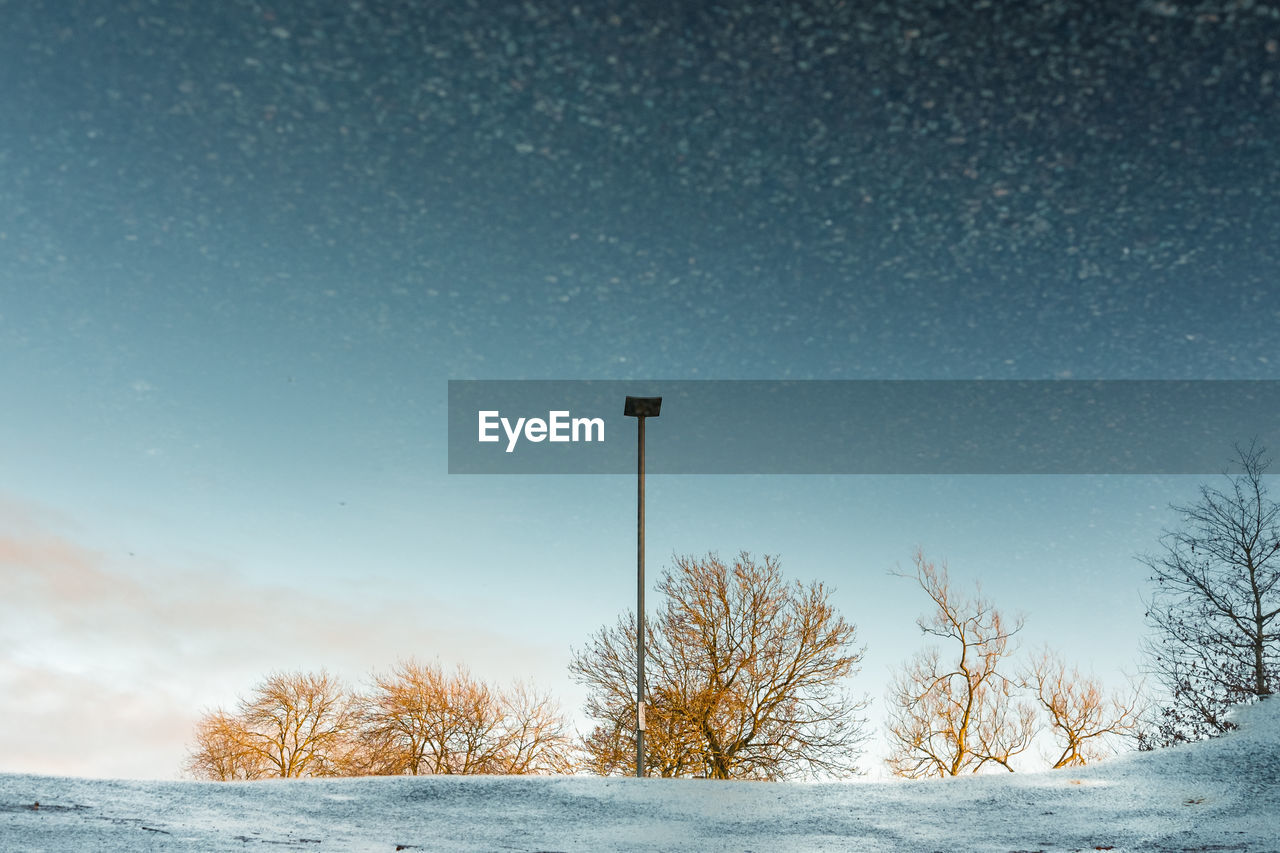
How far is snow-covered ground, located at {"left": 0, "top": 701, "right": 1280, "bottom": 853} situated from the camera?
5.75 m

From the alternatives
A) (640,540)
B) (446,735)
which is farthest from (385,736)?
(640,540)

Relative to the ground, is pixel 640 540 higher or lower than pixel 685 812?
higher

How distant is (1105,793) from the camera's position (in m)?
7.36

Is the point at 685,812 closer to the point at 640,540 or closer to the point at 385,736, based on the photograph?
the point at 640,540

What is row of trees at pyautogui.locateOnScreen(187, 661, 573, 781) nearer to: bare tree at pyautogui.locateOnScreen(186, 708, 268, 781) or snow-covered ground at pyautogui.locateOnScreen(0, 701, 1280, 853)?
bare tree at pyautogui.locateOnScreen(186, 708, 268, 781)

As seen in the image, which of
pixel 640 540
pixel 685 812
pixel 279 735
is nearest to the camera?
pixel 685 812

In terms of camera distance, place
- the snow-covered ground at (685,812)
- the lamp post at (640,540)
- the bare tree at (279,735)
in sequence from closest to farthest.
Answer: the snow-covered ground at (685,812) < the lamp post at (640,540) < the bare tree at (279,735)

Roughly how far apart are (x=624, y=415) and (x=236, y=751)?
75.0ft

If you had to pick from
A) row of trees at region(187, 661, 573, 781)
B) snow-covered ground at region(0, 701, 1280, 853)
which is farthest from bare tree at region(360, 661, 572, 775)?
snow-covered ground at region(0, 701, 1280, 853)

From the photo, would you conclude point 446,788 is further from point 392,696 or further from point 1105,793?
point 392,696

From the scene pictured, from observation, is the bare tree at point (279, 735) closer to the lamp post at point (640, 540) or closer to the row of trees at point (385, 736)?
the row of trees at point (385, 736)

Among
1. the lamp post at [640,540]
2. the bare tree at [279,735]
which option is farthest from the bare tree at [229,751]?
the lamp post at [640,540]

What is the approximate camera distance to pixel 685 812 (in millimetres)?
7000

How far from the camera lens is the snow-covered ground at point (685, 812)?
5.75 m
